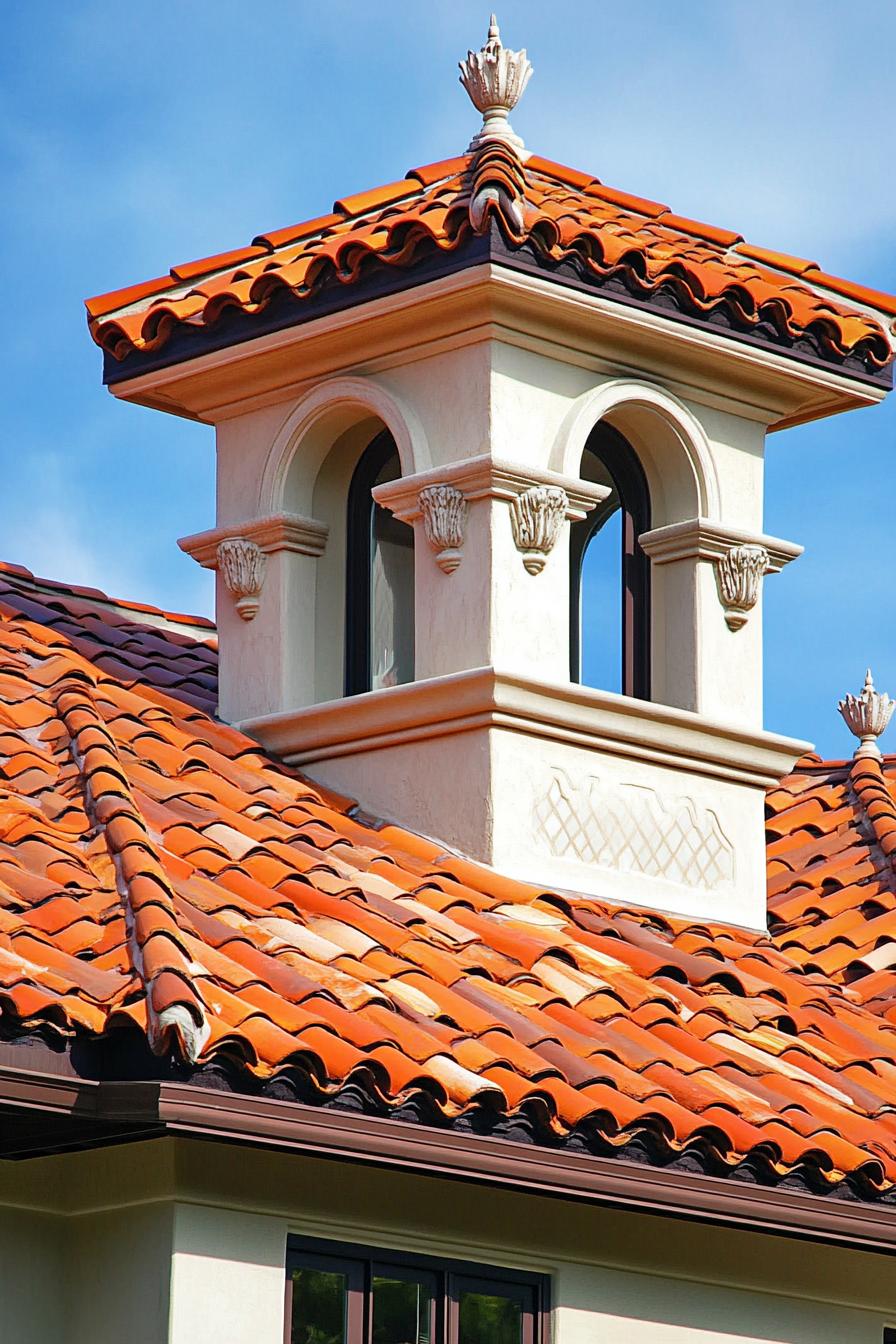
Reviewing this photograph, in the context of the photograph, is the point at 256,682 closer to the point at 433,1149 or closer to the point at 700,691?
the point at 700,691

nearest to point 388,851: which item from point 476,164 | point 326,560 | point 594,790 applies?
point 594,790

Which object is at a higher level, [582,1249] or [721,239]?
[721,239]

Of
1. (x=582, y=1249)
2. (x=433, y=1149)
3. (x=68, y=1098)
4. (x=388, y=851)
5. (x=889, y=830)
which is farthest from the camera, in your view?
(x=889, y=830)

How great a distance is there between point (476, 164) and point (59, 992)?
17.4 feet

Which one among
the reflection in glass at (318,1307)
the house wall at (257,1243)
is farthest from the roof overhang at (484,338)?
the reflection in glass at (318,1307)

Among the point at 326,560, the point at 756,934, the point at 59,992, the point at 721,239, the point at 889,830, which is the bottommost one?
the point at 59,992

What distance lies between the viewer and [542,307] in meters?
12.7

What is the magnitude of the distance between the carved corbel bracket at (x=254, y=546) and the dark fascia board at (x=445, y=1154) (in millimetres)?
5023

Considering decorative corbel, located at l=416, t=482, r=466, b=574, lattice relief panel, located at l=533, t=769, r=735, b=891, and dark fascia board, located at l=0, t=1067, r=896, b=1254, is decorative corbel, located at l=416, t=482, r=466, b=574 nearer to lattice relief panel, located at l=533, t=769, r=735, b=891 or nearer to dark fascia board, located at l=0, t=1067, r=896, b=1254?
lattice relief panel, located at l=533, t=769, r=735, b=891

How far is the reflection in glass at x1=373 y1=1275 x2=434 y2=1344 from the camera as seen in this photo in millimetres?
9297

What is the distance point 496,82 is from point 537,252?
1.10 m

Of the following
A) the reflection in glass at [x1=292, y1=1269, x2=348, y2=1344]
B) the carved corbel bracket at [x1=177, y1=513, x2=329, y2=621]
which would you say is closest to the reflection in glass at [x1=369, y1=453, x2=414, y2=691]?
the carved corbel bracket at [x1=177, y1=513, x2=329, y2=621]

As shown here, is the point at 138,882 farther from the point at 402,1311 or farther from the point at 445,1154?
the point at 402,1311

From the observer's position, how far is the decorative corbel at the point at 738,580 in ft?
44.8
